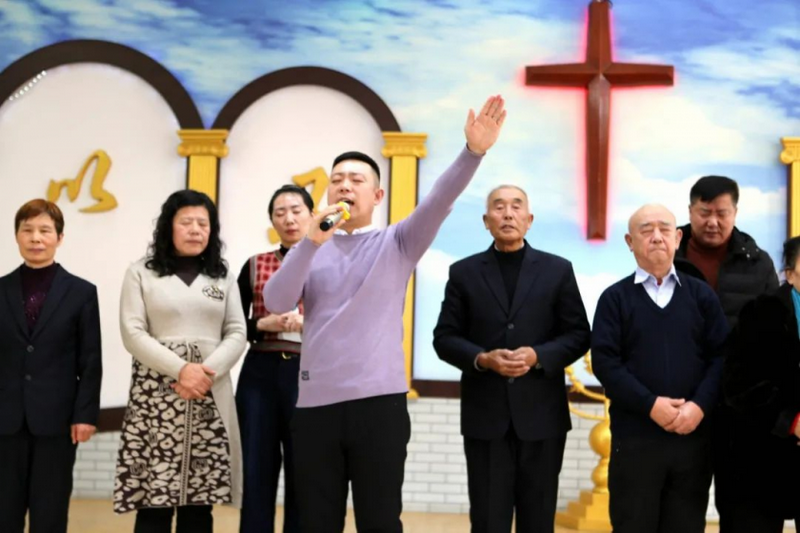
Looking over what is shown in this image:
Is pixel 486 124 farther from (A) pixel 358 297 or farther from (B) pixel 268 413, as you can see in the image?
(B) pixel 268 413

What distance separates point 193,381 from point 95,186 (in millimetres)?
3013

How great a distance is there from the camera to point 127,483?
10.5 ft

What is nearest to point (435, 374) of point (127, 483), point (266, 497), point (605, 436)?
point (605, 436)

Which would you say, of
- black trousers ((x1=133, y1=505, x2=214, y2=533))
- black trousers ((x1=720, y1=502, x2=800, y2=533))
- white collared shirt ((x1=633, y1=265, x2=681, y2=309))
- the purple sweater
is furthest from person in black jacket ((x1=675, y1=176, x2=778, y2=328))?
black trousers ((x1=133, y1=505, x2=214, y2=533))

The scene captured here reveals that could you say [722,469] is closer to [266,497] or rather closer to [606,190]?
[266,497]

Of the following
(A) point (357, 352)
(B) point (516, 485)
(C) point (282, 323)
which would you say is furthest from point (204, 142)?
(A) point (357, 352)

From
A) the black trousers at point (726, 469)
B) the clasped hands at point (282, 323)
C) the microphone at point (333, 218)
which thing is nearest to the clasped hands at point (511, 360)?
the black trousers at point (726, 469)

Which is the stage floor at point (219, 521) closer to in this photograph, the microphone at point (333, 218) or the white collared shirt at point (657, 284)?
the white collared shirt at point (657, 284)

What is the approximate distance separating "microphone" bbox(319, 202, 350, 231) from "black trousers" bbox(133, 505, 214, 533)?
1345mm

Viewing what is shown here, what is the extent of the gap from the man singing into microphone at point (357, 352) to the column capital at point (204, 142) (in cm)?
321

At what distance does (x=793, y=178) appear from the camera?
552 cm

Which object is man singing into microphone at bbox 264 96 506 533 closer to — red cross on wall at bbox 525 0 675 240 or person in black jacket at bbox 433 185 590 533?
person in black jacket at bbox 433 185 590 533

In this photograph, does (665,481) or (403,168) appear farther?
(403,168)

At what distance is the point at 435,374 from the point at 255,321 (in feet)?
7.41
